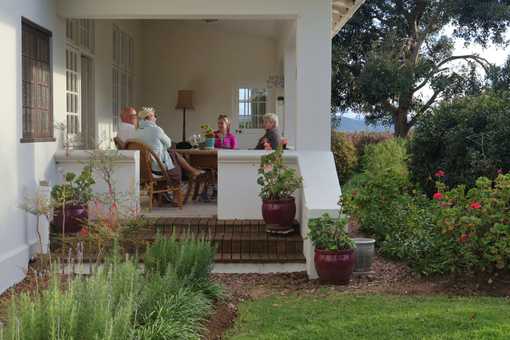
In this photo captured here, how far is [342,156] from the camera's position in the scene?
48.2ft

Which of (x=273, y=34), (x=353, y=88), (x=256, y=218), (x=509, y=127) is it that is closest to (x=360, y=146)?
(x=353, y=88)

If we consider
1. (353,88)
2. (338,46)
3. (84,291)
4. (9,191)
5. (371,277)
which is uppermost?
(338,46)

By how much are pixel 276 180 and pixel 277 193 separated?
0.15 m

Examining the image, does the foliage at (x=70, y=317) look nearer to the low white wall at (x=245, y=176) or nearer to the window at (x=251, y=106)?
the low white wall at (x=245, y=176)

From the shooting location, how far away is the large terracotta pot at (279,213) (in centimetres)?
691

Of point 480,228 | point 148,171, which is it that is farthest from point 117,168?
point 480,228

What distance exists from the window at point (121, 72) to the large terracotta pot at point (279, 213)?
5267mm

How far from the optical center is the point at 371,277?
6457 millimetres

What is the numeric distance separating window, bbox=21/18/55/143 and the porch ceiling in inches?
187

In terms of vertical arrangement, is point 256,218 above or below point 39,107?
below

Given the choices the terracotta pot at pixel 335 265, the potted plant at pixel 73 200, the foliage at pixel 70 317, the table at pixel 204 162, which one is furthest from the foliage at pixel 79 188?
the foliage at pixel 70 317

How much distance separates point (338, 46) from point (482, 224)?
13717mm

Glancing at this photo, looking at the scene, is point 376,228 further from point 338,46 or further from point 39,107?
point 338,46

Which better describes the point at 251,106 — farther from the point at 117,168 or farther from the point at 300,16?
the point at 117,168
